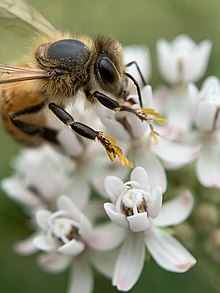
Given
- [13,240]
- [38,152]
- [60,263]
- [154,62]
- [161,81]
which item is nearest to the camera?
[60,263]

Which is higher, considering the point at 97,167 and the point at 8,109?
the point at 8,109

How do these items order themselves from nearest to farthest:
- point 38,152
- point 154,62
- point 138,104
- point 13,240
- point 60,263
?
point 138,104 → point 60,263 → point 38,152 → point 13,240 → point 154,62

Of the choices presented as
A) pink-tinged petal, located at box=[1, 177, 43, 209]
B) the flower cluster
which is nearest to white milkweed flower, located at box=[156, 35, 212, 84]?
the flower cluster

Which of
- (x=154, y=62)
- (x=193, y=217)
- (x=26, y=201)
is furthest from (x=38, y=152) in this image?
(x=154, y=62)

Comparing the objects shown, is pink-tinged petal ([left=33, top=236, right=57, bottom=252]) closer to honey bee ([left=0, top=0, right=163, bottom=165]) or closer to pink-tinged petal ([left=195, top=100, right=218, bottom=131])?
honey bee ([left=0, top=0, right=163, bottom=165])

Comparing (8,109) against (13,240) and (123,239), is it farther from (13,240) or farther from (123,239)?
(13,240)

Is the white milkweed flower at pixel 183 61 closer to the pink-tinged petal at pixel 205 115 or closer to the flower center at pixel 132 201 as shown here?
the pink-tinged petal at pixel 205 115
